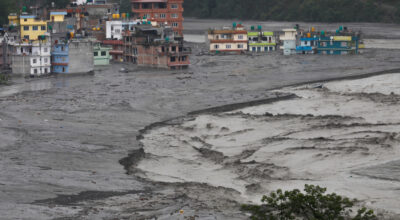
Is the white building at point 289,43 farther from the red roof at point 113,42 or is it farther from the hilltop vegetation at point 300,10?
the hilltop vegetation at point 300,10

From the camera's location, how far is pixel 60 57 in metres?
67.9

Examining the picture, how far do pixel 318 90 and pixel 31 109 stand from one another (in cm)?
2063

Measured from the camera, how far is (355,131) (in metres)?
35.3

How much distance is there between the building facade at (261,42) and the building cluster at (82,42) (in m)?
14.9

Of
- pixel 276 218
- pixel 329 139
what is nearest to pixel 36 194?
pixel 276 218

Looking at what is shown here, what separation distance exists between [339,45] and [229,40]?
13.9m

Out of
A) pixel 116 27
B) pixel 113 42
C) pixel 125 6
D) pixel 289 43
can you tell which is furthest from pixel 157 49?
pixel 125 6

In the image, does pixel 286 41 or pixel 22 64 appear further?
pixel 286 41

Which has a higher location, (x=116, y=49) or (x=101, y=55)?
(x=116, y=49)

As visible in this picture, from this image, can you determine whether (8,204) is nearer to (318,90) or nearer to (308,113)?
(308,113)

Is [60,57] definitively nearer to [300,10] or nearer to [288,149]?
[288,149]

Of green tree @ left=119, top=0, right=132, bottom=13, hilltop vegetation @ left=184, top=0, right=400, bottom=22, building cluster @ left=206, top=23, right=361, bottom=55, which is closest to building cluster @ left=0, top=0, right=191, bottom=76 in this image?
building cluster @ left=206, top=23, right=361, bottom=55

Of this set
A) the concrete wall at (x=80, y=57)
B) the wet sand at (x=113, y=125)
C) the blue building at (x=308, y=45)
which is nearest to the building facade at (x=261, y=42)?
the blue building at (x=308, y=45)

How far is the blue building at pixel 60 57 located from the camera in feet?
221
